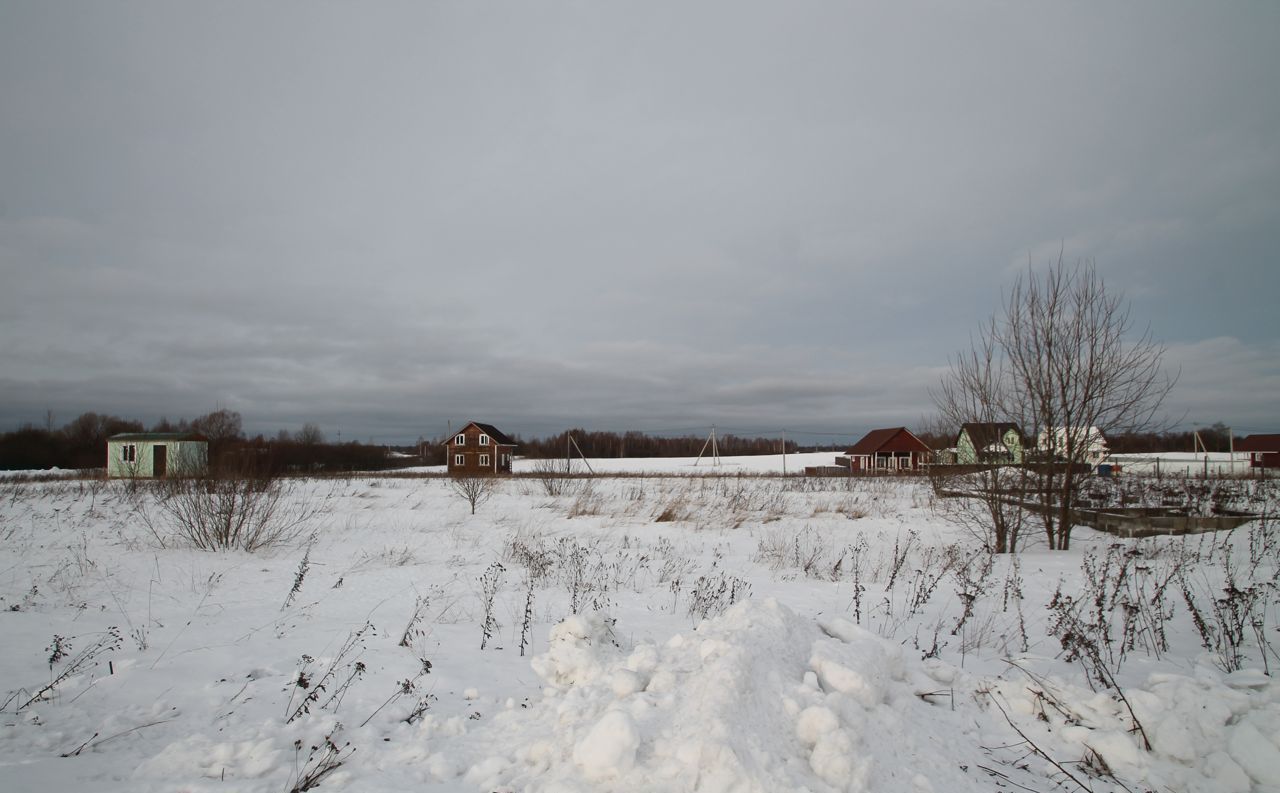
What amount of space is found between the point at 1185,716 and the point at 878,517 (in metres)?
13.1

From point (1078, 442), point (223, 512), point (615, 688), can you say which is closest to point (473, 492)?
point (223, 512)

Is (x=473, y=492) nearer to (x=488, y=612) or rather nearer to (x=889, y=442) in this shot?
(x=488, y=612)

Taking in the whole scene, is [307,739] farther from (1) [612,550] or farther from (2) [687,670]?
(1) [612,550]

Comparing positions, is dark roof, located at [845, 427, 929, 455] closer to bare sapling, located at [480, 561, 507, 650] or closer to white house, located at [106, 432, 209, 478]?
bare sapling, located at [480, 561, 507, 650]

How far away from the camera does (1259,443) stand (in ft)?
137

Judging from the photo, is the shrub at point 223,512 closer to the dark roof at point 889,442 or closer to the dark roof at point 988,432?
A: the dark roof at point 988,432

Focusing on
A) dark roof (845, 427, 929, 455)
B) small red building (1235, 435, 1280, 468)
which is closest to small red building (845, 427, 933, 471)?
dark roof (845, 427, 929, 455)

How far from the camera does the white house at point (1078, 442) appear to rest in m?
9.72

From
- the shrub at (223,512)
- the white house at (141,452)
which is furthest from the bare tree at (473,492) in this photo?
the white house at (141,452)

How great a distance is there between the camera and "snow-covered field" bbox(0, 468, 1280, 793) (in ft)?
8.98

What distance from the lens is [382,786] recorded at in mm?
2730

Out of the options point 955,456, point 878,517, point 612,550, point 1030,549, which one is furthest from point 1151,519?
point 612,550

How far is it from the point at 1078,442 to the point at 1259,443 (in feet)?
160

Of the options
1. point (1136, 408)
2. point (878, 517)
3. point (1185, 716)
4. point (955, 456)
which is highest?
point (1136, 408)
